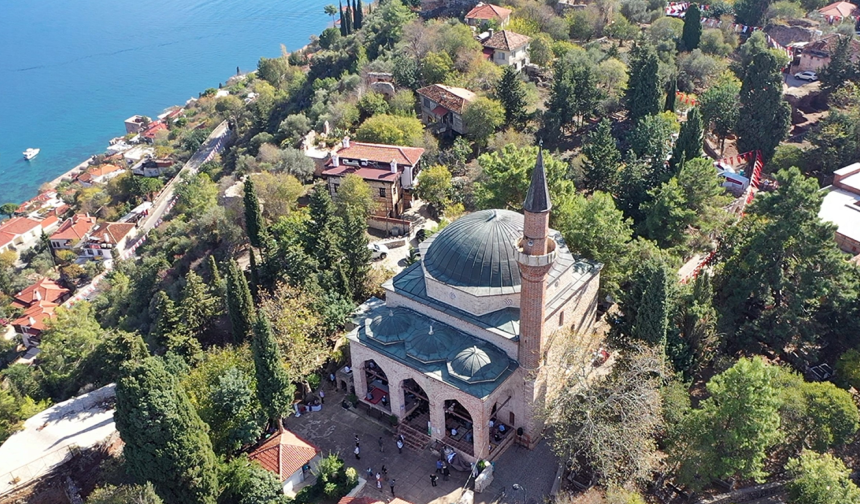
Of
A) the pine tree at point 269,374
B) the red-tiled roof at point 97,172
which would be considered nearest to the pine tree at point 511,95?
the pine tree at point 269,374

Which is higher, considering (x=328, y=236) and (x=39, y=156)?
(x=328, y=236)

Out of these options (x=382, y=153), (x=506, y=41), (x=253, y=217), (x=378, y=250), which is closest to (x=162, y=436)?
(x=253, y=217)

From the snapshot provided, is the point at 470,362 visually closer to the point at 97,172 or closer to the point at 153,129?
the point at 97,172

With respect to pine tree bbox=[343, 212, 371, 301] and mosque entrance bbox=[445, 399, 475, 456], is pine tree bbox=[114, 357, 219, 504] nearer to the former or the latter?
mosque entrance bbox=[445, 399, 475, 456]

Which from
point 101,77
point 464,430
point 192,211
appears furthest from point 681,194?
point 101,77

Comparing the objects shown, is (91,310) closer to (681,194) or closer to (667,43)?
(681,194)

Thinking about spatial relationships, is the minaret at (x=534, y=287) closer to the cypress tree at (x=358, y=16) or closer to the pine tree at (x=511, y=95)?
the pine tree at (x=511, y=95)
